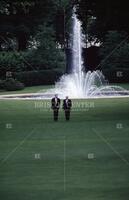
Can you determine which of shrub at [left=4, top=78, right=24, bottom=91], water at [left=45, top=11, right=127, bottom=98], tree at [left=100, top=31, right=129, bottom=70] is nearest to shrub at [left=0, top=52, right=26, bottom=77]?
water at [left=45, top=11, right=127, bottom=98]

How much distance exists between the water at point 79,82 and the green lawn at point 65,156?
57.2 feet

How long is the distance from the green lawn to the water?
17.4m

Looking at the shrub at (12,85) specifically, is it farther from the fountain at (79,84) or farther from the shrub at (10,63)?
the shrub at (10,63)

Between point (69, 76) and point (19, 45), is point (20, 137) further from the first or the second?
point (19, 45)

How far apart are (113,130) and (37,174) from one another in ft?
40.2

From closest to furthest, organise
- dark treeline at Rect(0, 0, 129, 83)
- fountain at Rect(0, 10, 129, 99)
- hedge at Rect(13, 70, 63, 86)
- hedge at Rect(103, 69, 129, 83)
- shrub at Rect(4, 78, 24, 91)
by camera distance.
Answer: fountain at Rect(0, 10, 129, 99) → shrub at Rect(4, 78, 24, 91) → hedge at Rect(103, 69, 129, 83) → hedge at Rect(13, 70, 63, 86) → dark treeline at Rect(0, 0, 129, 83)

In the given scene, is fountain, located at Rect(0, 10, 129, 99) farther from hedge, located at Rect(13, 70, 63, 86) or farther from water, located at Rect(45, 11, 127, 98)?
hedge, located at Rect(13, 70, 63, 86)

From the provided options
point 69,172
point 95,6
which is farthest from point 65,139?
point 95,6

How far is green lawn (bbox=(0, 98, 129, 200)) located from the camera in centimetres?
1555

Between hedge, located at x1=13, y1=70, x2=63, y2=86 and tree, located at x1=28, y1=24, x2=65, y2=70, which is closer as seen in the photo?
hedge, located at x1=13, y1=70, x2=63, y2=86

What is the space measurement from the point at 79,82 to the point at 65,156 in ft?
143

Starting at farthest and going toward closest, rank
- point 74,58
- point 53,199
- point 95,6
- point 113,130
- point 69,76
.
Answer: point 74,58 < point 69,76 < point 95,6 < point 113,130 < point 53,199

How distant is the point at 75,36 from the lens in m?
83.9

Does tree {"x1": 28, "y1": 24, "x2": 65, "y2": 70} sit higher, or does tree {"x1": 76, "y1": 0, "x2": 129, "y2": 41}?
tree {"x1": 76, "y1": 0, "x2": 129, "y2": 41}
